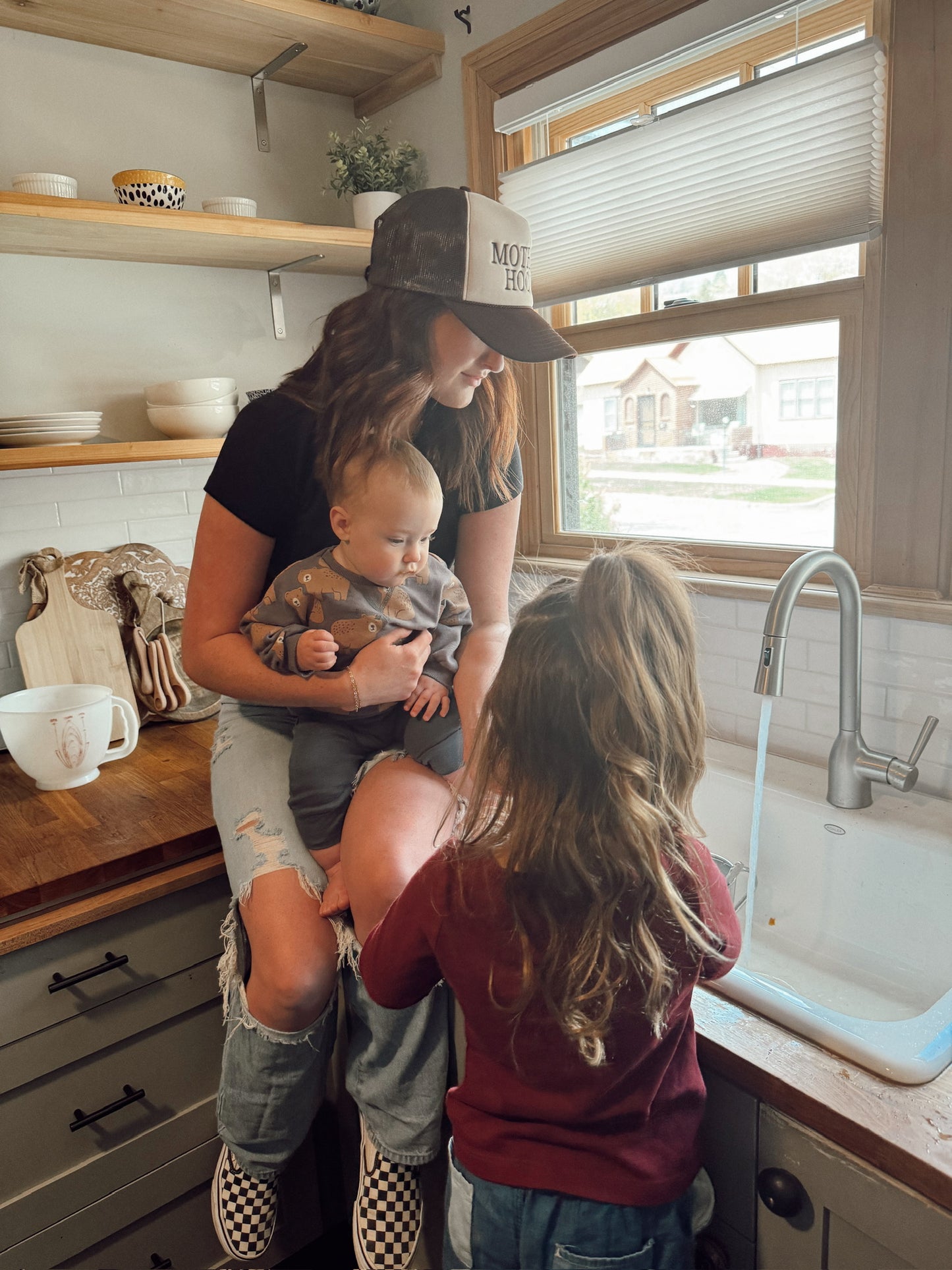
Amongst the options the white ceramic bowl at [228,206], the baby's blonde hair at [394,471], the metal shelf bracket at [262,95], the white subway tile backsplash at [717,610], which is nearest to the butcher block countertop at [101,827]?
the baby's blonde hair at [394,471]

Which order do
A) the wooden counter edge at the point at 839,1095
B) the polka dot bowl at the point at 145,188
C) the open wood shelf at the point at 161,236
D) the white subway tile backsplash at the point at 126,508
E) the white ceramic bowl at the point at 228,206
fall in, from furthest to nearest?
the white subway tile backsplash at the point at 126,508 → the white ceramic bowl at the point at 228,206 → the polka dot bowl at the point at 145,188 → the open wood shelf at the point at 161,236 → the wooden counter edge at the point at 839,1095

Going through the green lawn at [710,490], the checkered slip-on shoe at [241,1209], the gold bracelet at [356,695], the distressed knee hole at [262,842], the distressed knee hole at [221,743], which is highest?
the green lawn at [710,490]

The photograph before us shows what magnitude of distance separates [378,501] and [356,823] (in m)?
0.41

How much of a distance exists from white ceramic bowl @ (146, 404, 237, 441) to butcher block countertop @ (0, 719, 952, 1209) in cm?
63

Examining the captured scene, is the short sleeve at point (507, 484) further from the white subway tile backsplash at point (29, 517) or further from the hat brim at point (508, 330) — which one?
the white subway tile backsplash at point (29, 517)

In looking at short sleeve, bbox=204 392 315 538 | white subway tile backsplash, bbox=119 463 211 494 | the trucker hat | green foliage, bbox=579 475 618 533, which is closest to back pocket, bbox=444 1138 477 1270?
short sleeve, bbox=204 392 315 538

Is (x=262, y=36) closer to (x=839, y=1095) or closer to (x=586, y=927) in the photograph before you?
(x=586, y=927)

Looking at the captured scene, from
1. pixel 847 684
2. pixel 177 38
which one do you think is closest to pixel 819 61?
pixel 847 684

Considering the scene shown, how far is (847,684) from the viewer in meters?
1.31

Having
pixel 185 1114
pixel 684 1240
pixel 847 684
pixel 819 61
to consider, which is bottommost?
pixel 185 1114

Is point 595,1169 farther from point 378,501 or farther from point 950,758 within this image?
point 950,758

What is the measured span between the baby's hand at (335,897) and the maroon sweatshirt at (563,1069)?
0.26 metres

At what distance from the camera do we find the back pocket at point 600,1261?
0.82 metres

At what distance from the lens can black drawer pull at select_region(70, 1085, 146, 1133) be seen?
1.33 metres
